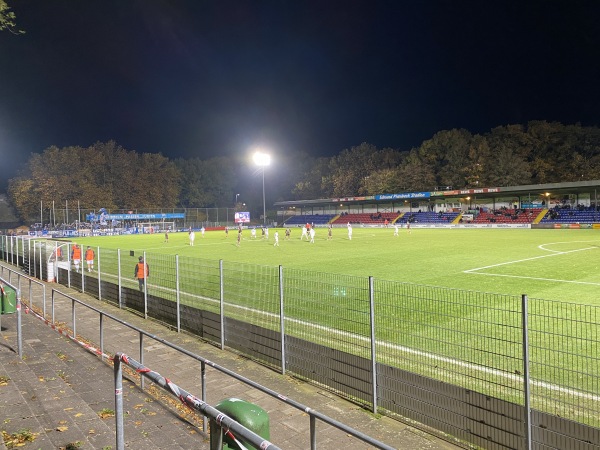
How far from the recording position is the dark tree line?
7794cm

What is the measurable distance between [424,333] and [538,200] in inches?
2746

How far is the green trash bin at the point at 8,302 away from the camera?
853cm

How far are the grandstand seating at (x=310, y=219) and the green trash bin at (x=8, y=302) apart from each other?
3227 inches

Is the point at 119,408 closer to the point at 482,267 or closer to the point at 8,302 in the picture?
the point at 8,302

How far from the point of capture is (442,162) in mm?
90188

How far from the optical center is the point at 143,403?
19.9ft

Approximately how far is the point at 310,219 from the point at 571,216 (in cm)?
4945

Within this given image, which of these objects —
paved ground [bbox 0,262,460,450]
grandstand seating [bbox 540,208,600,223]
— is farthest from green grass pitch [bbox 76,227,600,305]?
grandstand seating [bbox 540,208,600,223]

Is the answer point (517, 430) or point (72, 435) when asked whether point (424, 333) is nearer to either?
point (517, 430)

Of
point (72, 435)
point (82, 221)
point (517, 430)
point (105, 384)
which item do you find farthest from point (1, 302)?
point (82, 221)

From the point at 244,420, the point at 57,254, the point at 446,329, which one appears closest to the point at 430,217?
the point at 57,254

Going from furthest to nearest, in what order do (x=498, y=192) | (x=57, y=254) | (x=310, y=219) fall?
1. (x=310, y=219)
2. (x=498, y=192)
3. (x=57, y=254)

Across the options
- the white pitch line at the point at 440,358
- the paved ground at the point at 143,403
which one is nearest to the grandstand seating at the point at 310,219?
the white pitch line at the point at 440,358

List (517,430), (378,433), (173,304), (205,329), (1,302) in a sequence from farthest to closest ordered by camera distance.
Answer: (173,304), (205,329), (1,302), (378,433), (517,430)
